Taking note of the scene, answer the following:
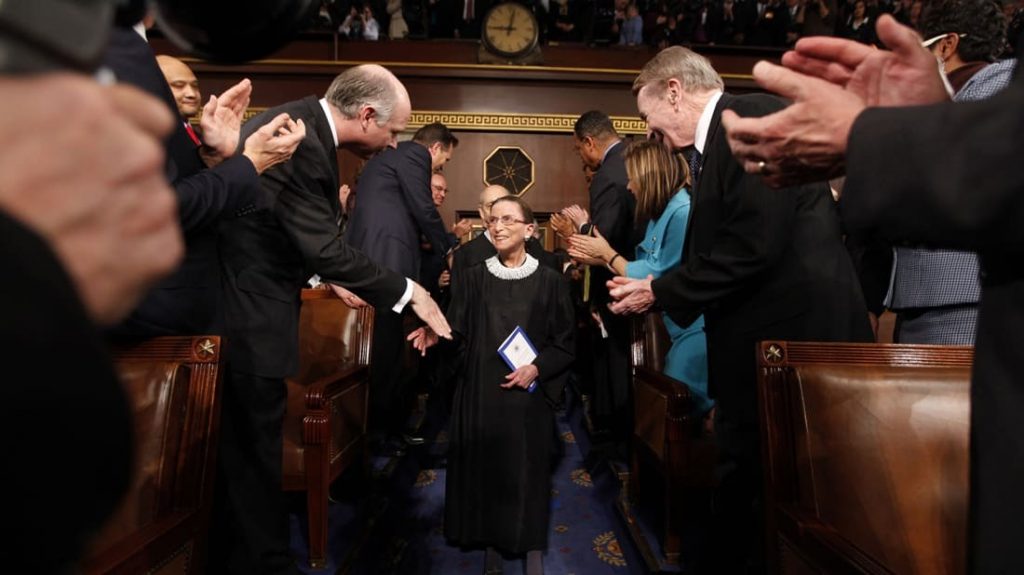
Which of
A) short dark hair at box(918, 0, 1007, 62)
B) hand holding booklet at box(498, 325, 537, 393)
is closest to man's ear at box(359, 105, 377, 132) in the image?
hand holding booklet at box(498, 325, 537, 393)

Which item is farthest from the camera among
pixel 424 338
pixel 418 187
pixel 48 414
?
pixel 418 187

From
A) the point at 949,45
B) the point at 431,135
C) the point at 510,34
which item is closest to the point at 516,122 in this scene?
the point at 510,34

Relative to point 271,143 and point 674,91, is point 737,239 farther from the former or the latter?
point 271,143

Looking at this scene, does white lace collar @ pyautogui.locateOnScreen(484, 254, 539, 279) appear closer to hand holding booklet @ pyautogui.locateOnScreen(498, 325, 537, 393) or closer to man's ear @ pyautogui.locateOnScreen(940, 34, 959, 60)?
hand holding booklet @ pyautogui.locateOnScreen(498, 325, 537, 393)

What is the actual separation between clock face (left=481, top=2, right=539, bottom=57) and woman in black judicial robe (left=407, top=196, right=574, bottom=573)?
5.20m

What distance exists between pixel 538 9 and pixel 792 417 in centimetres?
713

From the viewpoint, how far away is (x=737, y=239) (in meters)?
1.80

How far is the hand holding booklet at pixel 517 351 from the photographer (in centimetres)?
253

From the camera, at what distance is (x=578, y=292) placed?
458cm

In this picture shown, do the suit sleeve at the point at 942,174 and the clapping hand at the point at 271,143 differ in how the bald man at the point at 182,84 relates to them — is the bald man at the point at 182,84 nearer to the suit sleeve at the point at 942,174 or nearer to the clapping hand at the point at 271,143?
the clapping hand at the point at 271,143

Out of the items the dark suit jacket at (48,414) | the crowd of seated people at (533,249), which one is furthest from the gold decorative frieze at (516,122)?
the dark suit jacket at (48,414)

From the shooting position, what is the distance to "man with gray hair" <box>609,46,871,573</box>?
1788mm

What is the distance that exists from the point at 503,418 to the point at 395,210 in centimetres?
163

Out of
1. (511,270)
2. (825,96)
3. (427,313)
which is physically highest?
(825,96)
